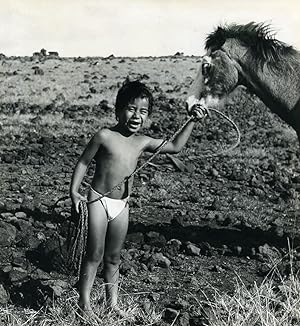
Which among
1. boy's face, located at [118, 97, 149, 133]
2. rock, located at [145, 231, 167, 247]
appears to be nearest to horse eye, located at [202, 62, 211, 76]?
rock, located at [145, 231, 167, 247]

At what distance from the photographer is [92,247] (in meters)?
4.05

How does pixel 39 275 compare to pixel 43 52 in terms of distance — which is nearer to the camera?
pixel 39 275

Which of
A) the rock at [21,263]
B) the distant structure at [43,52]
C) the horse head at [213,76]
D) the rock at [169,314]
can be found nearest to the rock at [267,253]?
the horse head at [213,76]

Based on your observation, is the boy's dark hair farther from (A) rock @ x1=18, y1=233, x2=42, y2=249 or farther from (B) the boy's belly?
(A) rock @ x1=18, y1=233, x2=42, y2=249

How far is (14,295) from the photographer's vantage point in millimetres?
4738

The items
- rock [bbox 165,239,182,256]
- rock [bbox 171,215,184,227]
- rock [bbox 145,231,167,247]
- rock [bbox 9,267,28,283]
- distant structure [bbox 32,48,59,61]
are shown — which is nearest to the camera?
rock [bbox 9,267,28,283]

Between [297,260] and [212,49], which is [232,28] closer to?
[212,49]

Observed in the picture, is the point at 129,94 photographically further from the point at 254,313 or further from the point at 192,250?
the point at 192,250

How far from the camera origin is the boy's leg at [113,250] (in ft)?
13.5

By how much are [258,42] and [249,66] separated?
241mm

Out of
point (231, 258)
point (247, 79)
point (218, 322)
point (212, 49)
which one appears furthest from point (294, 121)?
point (218, 322)

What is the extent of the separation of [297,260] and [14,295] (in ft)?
8.63

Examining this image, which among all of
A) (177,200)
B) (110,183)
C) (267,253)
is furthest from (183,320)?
(177,200)

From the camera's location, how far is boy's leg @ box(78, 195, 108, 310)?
401cm
